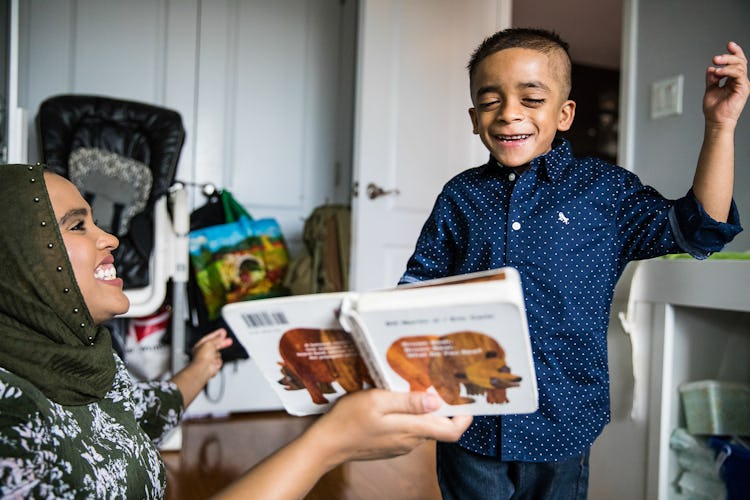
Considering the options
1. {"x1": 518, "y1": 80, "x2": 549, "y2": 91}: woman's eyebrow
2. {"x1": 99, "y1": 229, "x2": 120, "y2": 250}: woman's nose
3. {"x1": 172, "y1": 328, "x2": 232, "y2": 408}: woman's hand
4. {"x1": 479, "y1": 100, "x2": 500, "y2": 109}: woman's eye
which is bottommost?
{"x1": 172, "y1": 328, "x2": 232, "y2": 408}: woman's hand

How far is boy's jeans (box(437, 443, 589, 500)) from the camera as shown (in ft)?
3.25

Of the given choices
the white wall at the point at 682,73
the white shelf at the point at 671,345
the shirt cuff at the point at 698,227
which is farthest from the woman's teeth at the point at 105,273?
the white wall at the point at 682,73

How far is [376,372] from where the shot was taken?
1.98 feet

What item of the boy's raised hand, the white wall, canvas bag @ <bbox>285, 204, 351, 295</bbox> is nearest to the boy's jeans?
the boy's raised hand

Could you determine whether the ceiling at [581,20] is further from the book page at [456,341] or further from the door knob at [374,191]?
the book page at [456,341]

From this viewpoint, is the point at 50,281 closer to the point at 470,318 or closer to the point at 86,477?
the point at 86,477

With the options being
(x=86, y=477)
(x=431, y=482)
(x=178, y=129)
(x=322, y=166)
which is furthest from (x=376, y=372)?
(x=322, y=166)

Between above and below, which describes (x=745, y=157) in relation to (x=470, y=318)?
above

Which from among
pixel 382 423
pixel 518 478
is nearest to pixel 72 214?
pixel 382 423

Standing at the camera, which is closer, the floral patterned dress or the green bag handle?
the floral patterned dress

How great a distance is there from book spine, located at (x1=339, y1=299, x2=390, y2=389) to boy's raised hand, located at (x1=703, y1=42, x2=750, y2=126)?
2.05 feet

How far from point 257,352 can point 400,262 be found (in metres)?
2.00

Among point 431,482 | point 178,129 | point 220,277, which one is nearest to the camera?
point 431,482

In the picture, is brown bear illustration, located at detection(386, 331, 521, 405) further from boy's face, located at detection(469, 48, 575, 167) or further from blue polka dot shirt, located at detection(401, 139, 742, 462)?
boy's face, located at detection(469, 48, 575, 167)
